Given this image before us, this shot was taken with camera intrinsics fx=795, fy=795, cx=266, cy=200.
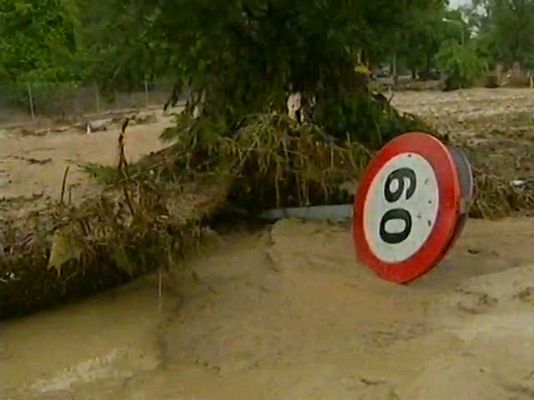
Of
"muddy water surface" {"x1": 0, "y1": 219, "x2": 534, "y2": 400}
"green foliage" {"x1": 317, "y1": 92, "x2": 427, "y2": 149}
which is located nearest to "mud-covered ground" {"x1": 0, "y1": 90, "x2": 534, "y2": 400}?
"muddy water surface" {"x1": 0, "y1": 219, "x2": 534, "y2": 400}

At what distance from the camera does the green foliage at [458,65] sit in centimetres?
3939

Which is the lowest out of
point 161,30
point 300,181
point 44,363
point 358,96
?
point 44,363

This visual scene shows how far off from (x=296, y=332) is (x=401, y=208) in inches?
48.3

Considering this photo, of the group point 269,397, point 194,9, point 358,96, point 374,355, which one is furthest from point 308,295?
point 358,96

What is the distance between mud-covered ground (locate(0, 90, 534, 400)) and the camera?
3746mm

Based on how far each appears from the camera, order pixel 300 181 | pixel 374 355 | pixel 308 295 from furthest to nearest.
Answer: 1. pixel 300 181
2. pixel 308 295
3. pixel 374 355

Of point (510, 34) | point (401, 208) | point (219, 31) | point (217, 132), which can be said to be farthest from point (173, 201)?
point (510, 34)

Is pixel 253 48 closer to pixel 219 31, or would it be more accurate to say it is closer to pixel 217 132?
pixel 219 31

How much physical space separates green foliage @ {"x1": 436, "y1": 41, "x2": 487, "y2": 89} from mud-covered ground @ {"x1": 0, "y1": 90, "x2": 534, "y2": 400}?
3407cm

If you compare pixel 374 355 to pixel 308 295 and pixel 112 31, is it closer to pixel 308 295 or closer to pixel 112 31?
pixel 308 295

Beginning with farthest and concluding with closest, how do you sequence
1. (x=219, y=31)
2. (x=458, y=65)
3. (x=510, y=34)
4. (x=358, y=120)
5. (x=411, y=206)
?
1. (x=510, y=34)
2. (x=458, y=65)
3. (x=358, y=120)
4. (x=219, y=31)
5. (x=411, y=206)

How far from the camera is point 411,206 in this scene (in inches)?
203

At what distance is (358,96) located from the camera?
8.62 metres

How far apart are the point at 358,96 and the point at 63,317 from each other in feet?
15.0
